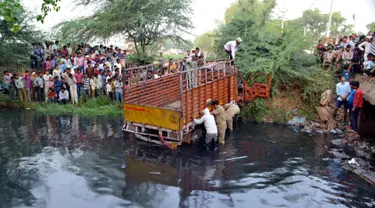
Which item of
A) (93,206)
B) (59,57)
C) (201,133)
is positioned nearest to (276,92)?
(201,133)

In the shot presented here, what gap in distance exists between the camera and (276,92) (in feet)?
43.3

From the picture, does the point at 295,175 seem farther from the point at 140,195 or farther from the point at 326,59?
the point at 326,59

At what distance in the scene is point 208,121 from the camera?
9.61 m

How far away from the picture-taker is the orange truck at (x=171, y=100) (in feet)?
30.5

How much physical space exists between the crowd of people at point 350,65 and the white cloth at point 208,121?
14.5 ft

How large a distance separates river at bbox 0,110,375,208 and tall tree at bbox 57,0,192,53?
8.35 meters

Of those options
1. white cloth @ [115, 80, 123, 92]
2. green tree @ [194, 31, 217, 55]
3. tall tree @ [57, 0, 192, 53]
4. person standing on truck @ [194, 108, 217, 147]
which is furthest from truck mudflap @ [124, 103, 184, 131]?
tall tree @ [57, 0, 192, 53]

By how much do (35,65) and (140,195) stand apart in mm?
12110

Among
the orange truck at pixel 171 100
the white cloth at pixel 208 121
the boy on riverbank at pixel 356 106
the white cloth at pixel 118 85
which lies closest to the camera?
the orange truck at pixel 171 100

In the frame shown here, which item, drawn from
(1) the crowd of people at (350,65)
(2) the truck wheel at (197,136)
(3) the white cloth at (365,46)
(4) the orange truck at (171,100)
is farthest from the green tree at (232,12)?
(2) the truck wheel at (197,136)

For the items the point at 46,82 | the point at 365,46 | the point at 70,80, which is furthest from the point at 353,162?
the point at 46,82

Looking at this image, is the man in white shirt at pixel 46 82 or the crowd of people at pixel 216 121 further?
the man in white shirt at pixel 46 82

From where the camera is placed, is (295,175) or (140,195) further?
(295,175)

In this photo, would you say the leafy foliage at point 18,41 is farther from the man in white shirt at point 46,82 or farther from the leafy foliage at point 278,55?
the leafy foliage at point 278,55
